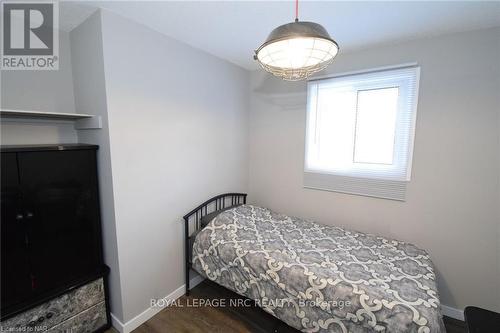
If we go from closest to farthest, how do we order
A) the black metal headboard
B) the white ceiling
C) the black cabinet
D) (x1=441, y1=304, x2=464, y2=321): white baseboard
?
the black cabinet, the white ceiling, (x1=441, y1=304, x2=464, y2=321): white baseboard, the black metal headboard

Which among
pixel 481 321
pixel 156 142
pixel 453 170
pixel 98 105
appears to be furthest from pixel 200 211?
pixel 453 170

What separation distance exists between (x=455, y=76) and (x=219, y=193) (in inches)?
99.8

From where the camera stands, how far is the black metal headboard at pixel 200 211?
2246mm

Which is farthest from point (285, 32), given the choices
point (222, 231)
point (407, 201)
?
point (407, 201)

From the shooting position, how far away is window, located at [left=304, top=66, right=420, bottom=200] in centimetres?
211

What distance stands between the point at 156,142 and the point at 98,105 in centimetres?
49

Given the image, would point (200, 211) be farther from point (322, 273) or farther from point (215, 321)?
point (322, 273)

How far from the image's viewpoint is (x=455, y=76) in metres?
1.89

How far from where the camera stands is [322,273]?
1.55 meters

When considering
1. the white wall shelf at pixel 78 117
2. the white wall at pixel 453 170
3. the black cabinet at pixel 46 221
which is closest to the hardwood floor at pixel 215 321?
the white wall at pixel 453 170

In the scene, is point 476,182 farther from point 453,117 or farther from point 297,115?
point 297,115

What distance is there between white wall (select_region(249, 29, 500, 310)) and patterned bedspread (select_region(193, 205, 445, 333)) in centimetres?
31
